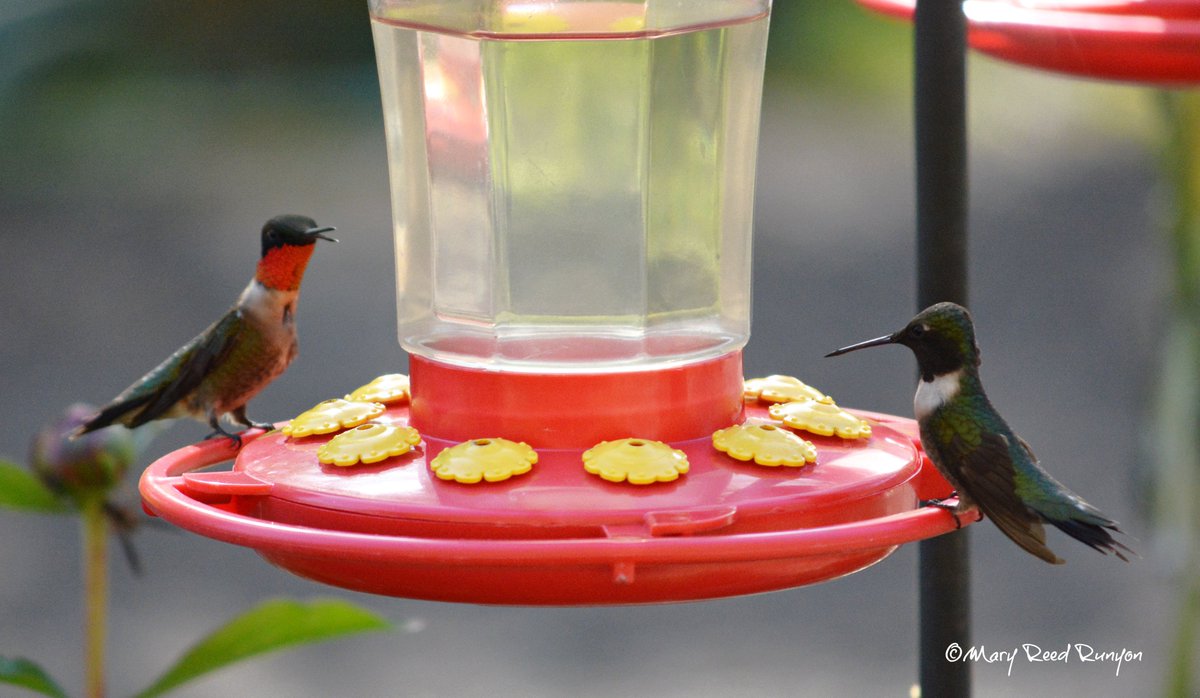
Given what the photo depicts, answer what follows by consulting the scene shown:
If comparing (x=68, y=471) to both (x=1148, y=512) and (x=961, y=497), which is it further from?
(x=1148, y=512)

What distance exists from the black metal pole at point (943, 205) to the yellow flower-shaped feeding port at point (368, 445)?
62 cm

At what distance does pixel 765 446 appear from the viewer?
1.58 m

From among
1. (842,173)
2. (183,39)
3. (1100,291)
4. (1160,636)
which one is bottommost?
(1160,636)

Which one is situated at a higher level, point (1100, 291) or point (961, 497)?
point (961, 497)

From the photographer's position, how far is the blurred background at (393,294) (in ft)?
17.6

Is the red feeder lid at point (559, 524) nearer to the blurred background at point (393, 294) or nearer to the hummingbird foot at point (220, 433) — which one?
the hummingbird foot at point (220, 433)

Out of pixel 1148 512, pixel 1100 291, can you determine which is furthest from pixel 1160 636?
pixel 1100 291

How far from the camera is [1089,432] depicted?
6.92 m

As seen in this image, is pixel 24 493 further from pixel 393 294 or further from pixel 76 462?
pixel 393 294

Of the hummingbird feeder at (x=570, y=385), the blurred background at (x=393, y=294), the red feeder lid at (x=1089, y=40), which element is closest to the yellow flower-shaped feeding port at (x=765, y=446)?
the hummingbird feeder at (x=570, y=385)

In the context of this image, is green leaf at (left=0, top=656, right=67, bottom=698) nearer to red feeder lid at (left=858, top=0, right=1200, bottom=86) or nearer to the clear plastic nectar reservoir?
the clear plastic nectar reservoir

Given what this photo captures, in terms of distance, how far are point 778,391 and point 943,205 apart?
1.14ft

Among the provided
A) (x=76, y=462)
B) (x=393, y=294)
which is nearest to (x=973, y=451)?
(x=76, y=462)

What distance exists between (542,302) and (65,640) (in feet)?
13.7
